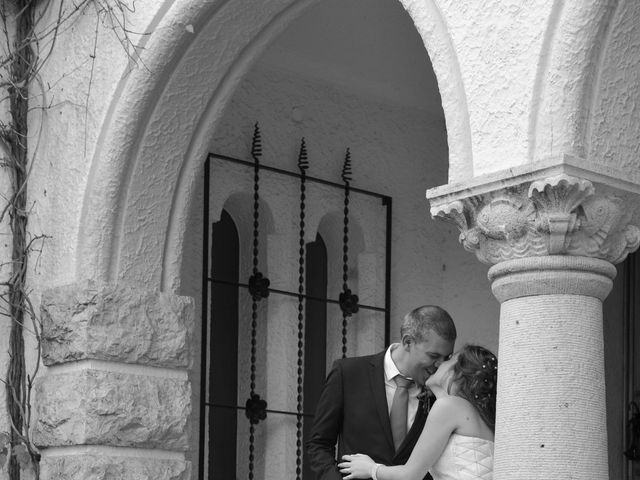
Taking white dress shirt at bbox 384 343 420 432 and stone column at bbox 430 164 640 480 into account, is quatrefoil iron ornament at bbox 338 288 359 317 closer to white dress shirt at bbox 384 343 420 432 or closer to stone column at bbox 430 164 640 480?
white dress shirt at bbox 384 343 420 432

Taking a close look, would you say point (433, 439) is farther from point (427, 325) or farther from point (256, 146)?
point (256, 146)

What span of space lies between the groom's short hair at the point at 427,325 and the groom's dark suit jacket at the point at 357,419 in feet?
0.80

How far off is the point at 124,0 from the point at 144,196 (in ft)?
2.60

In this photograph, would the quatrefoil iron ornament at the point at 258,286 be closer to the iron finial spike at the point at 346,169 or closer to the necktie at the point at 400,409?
the iron finial spike at the point at 346,169

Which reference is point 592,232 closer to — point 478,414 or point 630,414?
point 478,414

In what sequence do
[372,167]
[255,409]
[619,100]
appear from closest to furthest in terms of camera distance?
[619,100] < [255,409] < [372,167]

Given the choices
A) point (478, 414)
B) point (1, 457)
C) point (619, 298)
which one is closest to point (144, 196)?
point (1, 457)

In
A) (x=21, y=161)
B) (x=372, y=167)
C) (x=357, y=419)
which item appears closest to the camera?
(x=357, y=419)

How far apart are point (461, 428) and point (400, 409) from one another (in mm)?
571

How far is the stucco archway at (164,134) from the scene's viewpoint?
540 cm

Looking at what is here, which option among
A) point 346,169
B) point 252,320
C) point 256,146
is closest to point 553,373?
point 252,320

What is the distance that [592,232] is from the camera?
3.73 metres

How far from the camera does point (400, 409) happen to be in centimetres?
502

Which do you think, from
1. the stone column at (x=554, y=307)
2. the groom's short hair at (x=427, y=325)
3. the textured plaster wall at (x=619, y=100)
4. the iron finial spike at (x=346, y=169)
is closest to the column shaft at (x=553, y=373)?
the stone column at (x=554, y=307)
